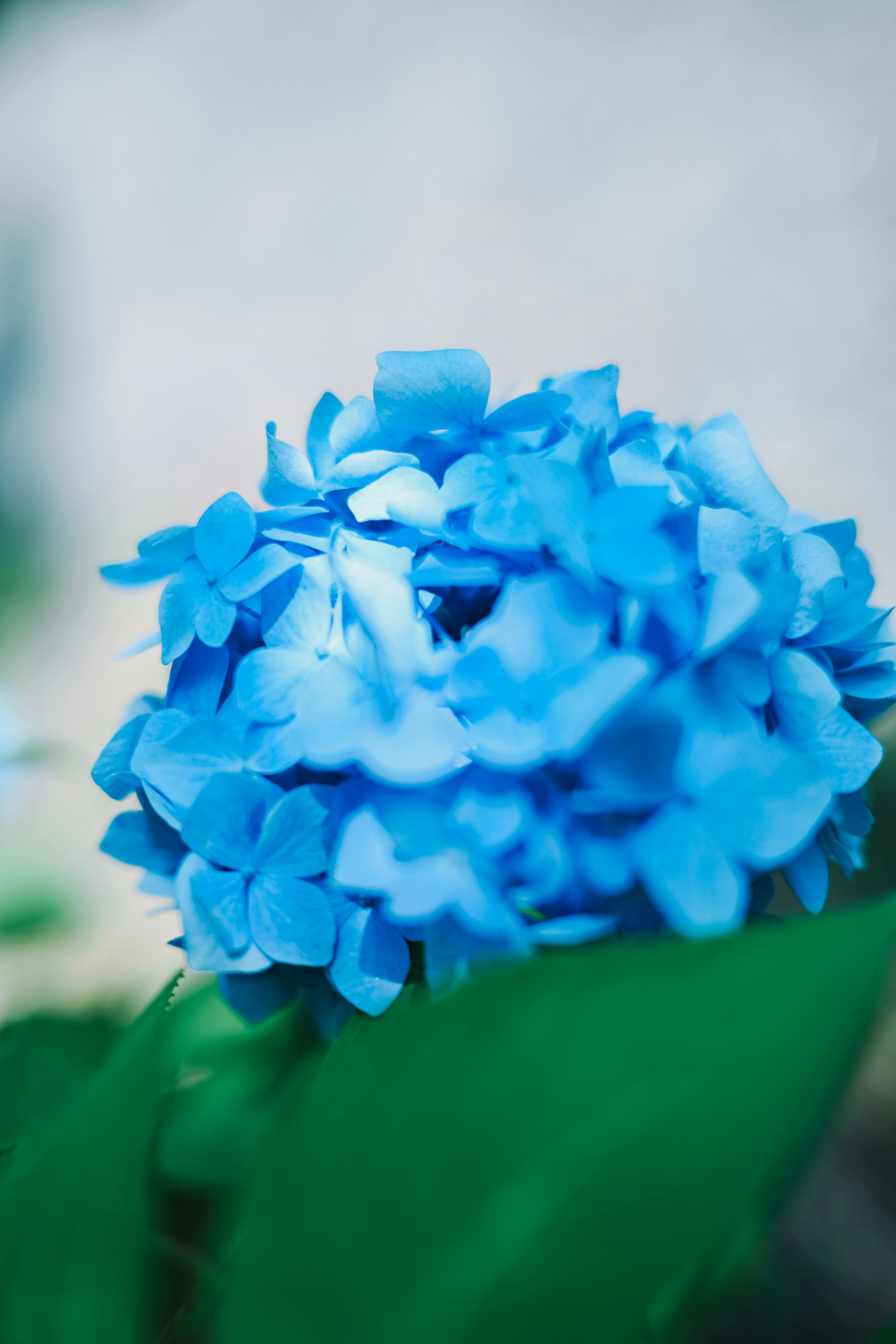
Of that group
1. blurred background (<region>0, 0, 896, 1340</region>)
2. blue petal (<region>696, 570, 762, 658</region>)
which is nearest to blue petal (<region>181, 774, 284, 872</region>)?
blue petal (<region>696, 570, 762, 658</region>)

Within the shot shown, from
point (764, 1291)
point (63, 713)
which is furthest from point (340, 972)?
point (63, 713)

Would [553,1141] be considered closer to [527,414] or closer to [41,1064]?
[527,414]

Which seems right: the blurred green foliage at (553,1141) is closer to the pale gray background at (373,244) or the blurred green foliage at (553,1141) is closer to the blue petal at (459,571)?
the blue petal at (459,571)

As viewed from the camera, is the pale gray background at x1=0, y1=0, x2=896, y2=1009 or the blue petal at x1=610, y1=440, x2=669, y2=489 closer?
the blue petal at x1=610, y1=440, x2=669, y2=489

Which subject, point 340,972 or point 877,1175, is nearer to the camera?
point 340,972

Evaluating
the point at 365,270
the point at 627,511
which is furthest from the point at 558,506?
the point at 365,270

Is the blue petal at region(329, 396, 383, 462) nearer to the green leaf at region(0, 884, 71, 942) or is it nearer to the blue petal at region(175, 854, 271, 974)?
the blue petal at region(175, 854, 271, 974)

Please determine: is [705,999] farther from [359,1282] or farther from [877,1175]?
[877,1175]
